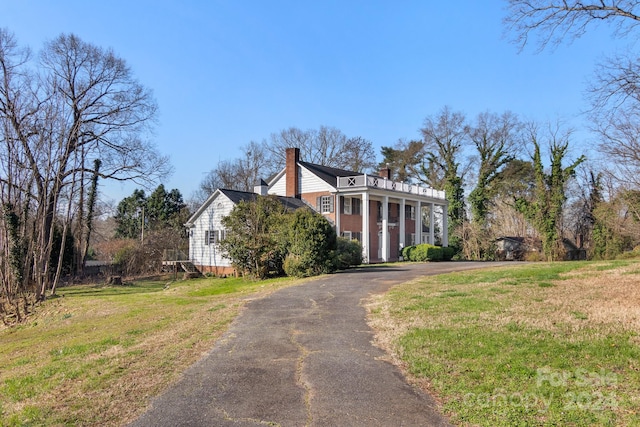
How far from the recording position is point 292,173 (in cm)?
3372

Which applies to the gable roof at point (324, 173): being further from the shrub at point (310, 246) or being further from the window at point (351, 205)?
the shrub at point (310, 246)

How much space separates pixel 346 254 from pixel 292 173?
12725mm

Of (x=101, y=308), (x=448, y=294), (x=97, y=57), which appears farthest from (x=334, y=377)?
(x=97, y=57)

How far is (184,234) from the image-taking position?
128 feet

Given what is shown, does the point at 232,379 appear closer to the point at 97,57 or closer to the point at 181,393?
the point at 181,393

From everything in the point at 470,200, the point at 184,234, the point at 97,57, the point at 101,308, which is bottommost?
the point at 101,308

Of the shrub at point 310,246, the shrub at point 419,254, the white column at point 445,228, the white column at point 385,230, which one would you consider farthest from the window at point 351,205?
the shrub at point 310,246

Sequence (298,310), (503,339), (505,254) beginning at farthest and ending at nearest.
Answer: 1. (505,254)
2. (298,310)
3. (503,339)

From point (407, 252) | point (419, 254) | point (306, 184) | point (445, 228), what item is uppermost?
point (306, 184)

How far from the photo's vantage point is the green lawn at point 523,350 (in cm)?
455

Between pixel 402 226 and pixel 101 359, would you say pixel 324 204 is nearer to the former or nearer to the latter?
pixel 402 226

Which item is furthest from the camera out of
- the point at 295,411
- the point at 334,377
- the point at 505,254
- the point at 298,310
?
the point at 505,254

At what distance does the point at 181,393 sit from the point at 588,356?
205 inches

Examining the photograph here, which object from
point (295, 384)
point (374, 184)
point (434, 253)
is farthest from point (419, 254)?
point (295, 384)
